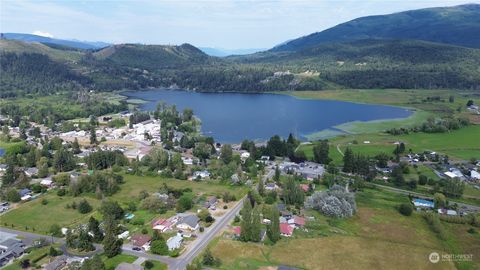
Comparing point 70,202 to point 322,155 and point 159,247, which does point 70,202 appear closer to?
point 159,247

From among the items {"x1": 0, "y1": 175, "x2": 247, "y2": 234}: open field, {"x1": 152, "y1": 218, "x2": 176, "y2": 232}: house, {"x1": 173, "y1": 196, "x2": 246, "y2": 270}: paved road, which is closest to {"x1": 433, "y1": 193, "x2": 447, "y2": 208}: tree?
{"x1": 0, "y1": 175, "x2": 247, "y2": 234}: open field

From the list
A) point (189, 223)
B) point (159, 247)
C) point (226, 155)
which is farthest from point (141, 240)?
point (226, 155)

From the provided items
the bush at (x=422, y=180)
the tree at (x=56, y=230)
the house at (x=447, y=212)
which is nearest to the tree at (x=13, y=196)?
the tree at (x=56, y=230)

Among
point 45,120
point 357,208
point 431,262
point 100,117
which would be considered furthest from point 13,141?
point 431,262

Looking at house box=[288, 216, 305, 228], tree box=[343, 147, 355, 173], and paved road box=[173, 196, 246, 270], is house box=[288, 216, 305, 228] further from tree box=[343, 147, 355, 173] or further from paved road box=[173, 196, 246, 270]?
tree box=[343, 147, 355, 173]

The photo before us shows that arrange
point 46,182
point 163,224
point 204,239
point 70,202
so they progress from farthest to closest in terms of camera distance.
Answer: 1. point 46,182
2. point 70,202
3. point 163,224
4. point 204,239

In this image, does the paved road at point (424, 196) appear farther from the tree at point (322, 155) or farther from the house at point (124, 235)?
the house at point (124, 235)
